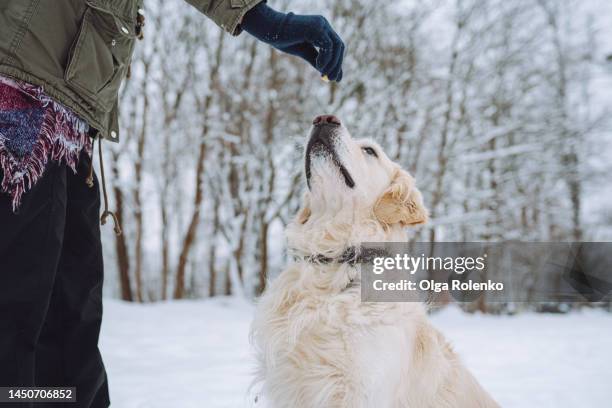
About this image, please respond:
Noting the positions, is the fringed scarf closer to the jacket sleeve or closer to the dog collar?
the jacket sleeve

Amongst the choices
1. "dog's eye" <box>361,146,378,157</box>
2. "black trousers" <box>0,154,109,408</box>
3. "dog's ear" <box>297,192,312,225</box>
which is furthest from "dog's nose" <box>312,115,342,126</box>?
"black trousers" <box>0,154,109,408</box>

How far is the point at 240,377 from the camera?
153 inches

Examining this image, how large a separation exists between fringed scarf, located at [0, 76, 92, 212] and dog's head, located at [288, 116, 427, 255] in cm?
126

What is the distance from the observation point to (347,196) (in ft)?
7.75

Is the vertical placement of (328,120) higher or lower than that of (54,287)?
higher

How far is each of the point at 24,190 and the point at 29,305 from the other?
0.31 metres

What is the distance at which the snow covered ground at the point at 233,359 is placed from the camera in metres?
3.29

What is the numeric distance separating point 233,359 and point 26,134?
403 centimetres

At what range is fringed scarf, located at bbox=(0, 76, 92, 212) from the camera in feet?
4.04

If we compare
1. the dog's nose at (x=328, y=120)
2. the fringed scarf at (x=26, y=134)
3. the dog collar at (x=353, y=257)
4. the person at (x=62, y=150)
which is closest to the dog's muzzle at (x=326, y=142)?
the dog's nose at (x=328, y=120)

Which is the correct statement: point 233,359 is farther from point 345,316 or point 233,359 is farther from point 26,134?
point 26,134

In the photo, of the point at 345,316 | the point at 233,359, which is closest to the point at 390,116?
the point at 233,359

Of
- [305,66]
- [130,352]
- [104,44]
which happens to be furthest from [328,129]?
[305,66]

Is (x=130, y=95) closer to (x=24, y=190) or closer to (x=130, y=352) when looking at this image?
(x=130, y=352)
